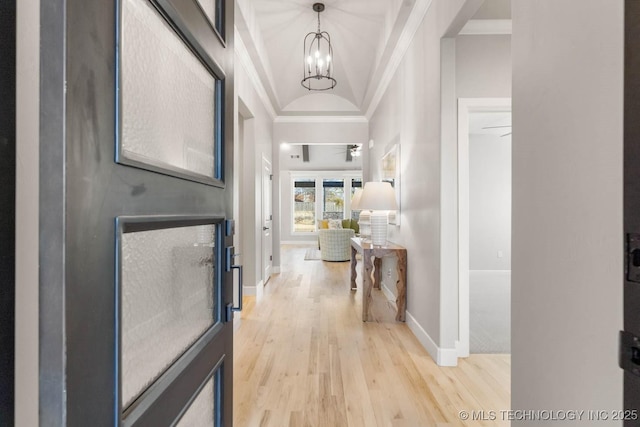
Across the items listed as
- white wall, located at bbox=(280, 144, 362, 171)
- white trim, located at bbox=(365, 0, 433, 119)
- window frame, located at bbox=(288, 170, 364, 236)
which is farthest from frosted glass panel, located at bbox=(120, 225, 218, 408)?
window frame, located at bbox=(288, 170, 364, 236)

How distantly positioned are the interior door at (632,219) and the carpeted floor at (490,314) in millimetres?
2163

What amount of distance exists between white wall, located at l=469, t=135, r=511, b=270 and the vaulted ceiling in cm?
270

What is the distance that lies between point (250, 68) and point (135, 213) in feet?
12.0

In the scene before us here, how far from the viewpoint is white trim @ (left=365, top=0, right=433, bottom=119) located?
273 centimetres

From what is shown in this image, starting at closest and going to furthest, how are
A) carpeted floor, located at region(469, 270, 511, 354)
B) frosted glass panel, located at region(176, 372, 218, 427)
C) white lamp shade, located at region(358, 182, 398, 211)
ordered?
frosted glass panel, located at region(176, 372, 218, 427) < carpeted floor, located at region(469, 270, 511, 354) < white lamp shade, located at region(358, 182, 398, 211)

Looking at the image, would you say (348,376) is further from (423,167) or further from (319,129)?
(319,129)

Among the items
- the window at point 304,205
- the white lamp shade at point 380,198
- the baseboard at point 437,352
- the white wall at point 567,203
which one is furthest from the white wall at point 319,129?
the window at point 304,205

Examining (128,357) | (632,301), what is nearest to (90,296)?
(128,357)

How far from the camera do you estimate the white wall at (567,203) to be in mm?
969

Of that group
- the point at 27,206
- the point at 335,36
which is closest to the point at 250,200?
the point at 335,36

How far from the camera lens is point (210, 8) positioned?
1.07 metres

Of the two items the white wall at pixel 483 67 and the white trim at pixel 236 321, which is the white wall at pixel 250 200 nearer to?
the white trim at pixel 236 321

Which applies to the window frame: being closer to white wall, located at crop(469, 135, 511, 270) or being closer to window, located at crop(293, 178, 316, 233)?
Result: window, located at crop(293, 178, 316, 233)

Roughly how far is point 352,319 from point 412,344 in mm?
780
